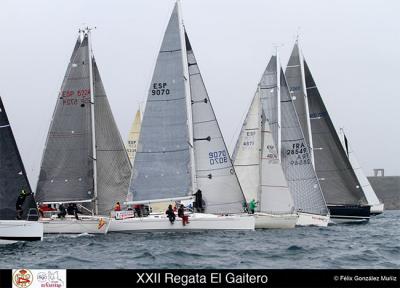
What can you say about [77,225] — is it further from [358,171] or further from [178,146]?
[358,171]

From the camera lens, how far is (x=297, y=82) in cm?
3822

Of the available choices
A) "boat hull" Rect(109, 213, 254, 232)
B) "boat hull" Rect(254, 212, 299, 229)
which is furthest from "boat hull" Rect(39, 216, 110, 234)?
"boat hull" Rect(254, 212, 299, 229)

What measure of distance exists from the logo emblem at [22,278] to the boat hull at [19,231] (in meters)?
12.2

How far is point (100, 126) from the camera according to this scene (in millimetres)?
31594

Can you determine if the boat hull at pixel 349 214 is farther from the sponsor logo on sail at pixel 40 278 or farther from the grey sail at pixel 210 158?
the sponsor logo on sail at pixel 40 278

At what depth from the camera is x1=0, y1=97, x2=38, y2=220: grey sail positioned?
75.3 ft

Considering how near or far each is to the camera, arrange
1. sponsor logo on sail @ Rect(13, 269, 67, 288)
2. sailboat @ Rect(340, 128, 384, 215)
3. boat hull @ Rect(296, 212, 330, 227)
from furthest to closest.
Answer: sailboat @ Rect(340, 128, 384, 215) → boat hull @ Rect(296, 212, 330, 227) → sponsor logo on sail @ Rect(13, 269, 67, 288)

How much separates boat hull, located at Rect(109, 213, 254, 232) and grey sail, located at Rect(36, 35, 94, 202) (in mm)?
4331

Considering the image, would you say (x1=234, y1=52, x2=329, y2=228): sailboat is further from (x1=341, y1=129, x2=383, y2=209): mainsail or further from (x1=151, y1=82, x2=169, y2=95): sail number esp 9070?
(x1=341, y1=129, x2=383, y2=209): mainsail

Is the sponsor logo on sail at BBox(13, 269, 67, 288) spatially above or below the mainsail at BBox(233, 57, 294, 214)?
below

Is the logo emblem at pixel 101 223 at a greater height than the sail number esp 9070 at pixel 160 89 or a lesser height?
lesser

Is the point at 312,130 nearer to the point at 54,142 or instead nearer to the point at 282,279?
the point at 54,142

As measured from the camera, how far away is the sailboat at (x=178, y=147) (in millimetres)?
28047

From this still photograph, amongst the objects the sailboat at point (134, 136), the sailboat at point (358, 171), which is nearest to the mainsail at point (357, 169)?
the sailboat at point (358, 171)
